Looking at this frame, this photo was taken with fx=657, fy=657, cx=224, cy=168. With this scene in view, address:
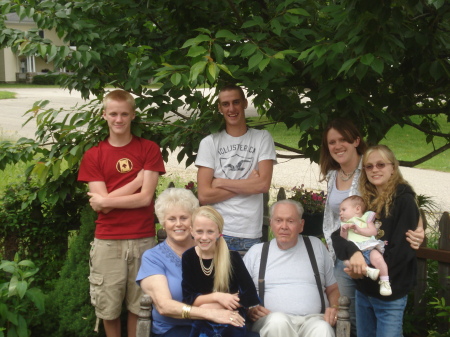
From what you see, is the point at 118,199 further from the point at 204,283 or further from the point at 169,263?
the point at 204,283

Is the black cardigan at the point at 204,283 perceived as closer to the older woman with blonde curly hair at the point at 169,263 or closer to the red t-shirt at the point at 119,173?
the older woman with blonde curly hair at the point at 169,263

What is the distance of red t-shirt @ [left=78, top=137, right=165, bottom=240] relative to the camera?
4121mm

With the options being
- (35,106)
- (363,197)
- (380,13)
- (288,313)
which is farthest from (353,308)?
(35,106)

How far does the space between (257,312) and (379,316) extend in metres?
0.66

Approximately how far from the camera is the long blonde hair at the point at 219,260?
350 centimetres

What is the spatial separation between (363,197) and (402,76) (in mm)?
1313

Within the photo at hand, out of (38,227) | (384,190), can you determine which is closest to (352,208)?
(384,190)

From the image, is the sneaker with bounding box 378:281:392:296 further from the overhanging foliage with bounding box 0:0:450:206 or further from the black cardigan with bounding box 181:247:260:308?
the overhanging foliage with bounding box 0:0:450:206

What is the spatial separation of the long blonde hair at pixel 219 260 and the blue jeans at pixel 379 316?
0.72m

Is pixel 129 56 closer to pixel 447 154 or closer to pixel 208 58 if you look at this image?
pixel 208 58

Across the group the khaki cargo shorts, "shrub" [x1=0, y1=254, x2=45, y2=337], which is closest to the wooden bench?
the khaki cargo shorts

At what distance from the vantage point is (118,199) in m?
4.04

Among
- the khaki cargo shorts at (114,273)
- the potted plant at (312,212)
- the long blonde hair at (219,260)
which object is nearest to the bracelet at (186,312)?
the long blonde hair at (219,260)

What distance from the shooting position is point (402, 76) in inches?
173
